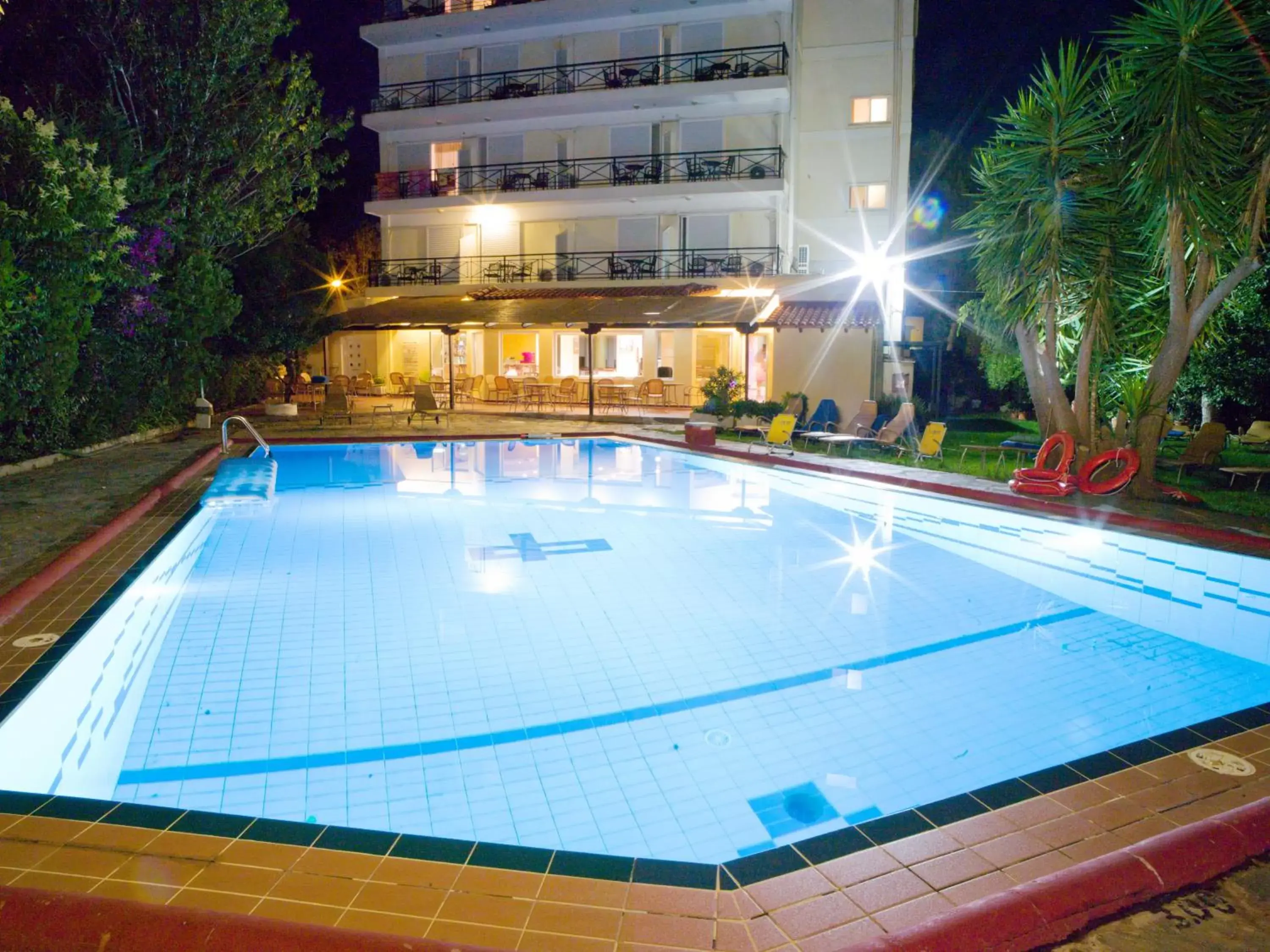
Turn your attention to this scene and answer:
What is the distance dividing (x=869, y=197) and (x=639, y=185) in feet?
20.8

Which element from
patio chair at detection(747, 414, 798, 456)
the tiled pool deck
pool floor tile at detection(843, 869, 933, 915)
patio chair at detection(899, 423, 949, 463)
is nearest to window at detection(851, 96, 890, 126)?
patio chair at detection(747, 414, 798, 456)

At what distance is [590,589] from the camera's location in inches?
307

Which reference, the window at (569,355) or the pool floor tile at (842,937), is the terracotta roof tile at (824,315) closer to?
the window at (569,355)

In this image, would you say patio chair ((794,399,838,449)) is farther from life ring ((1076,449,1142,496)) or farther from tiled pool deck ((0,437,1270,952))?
tiled pool deck ((0,437,1270,952))

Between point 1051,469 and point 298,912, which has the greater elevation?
point 1051,469

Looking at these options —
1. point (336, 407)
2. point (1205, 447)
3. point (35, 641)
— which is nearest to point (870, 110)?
point (1205, 447)

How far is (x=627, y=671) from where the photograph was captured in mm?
5988

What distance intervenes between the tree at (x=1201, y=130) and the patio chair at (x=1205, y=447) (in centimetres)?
246

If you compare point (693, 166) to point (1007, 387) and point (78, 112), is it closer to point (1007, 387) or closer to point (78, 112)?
point (1007, 387)

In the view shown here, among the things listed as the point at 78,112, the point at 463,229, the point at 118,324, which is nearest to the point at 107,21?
the point at 78,112

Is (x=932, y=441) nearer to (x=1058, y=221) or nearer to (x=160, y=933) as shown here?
(x=1058, y=221)

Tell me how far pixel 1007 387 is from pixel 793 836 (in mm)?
23983

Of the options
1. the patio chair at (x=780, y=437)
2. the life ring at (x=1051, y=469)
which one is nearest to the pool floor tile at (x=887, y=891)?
the life ring at (x=1051, y=469)

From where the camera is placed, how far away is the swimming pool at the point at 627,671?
4438mm
